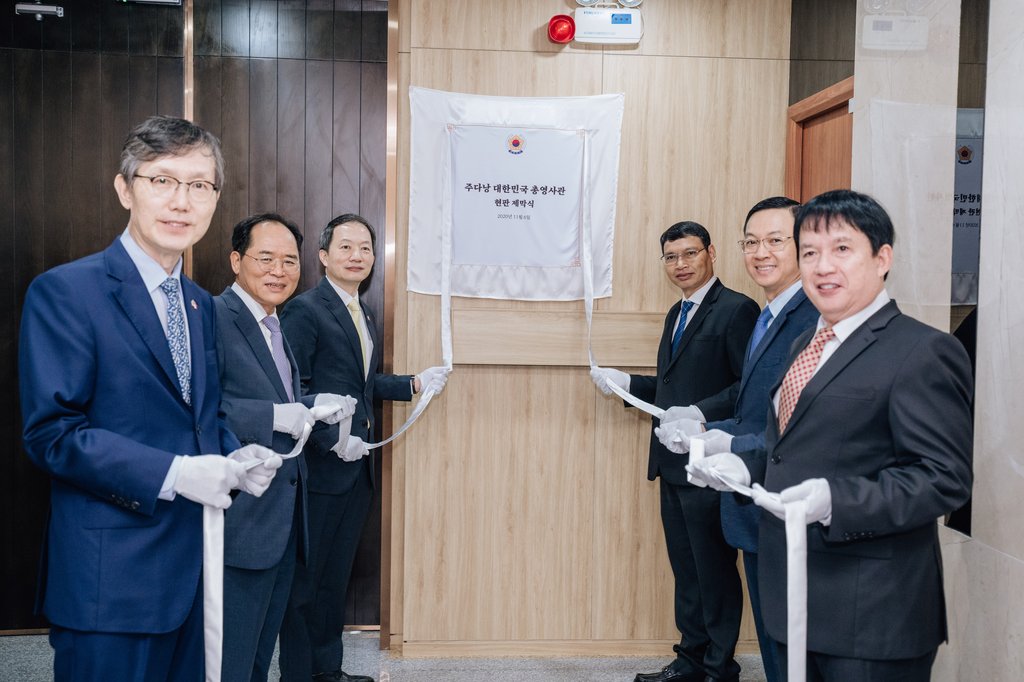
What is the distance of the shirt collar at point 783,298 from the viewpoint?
8.19ft

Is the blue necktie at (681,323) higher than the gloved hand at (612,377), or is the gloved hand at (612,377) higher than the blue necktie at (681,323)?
the blue necktie at (681,323)

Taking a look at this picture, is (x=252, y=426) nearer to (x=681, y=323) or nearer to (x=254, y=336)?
(x=254, y=336)

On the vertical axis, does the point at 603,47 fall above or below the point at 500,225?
above

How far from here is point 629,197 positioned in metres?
3.54

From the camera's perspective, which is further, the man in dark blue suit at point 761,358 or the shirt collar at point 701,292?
the shirt collar at point 701,292

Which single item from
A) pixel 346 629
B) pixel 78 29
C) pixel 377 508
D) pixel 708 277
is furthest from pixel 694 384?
pixel 78 29

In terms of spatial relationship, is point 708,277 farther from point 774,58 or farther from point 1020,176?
point 1020,176

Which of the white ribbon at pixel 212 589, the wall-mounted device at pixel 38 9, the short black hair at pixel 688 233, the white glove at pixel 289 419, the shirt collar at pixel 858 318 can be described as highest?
the wall-mounted device at pixel 38 9

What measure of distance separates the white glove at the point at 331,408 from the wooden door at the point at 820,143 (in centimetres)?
195

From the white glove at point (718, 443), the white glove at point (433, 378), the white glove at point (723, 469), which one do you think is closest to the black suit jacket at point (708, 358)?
the white glove at point (718, 443)

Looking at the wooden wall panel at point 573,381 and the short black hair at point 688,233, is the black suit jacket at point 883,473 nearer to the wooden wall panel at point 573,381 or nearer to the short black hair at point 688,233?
the short black hair at point 688,233

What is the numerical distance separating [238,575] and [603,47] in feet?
8.17

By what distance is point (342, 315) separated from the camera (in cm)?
304

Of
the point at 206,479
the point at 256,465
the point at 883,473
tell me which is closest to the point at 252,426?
the point at 256,465
